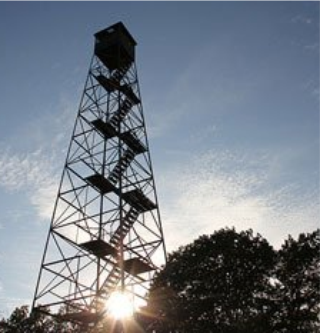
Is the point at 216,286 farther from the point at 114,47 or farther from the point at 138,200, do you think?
the point at 114,47

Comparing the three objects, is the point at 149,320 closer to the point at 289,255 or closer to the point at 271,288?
the point at 271,288

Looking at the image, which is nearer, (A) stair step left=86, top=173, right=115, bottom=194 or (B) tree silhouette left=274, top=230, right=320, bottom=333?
(A) stair step left=86, top=173, right=115, bottom=194

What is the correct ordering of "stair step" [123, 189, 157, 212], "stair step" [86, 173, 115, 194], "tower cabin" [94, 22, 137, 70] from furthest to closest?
"tower cabin" [94, 22, 137, 70]
"stair step" [123, 189, 157, 212]
"stair step" [86, 173, 115, 194]

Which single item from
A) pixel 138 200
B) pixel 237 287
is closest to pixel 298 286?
pixel 237 287

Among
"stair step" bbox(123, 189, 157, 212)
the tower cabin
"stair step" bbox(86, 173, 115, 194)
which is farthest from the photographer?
the tower cabin

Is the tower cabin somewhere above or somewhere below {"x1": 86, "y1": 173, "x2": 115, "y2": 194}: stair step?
above

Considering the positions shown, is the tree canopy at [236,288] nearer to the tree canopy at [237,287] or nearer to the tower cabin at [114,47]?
the tree canopy at [237,287]

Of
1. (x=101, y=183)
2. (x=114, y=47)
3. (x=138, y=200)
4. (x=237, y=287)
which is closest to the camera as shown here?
(x=101, y=183)

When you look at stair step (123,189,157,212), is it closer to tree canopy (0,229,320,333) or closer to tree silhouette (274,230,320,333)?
tree canopy (0,229,320,333)

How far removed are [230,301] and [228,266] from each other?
2410 mm

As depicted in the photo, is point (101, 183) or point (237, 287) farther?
point (237, 287)

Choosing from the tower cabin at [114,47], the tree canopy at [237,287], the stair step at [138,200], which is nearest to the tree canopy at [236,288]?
the tree canopy at [237,287]

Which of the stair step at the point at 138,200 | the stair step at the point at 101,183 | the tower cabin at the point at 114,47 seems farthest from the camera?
the tower cabin at the point at 114,47

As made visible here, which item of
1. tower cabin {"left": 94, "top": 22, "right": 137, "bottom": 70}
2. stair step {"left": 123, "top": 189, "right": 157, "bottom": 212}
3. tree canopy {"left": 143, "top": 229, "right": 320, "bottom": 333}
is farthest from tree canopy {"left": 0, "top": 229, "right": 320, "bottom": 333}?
tower cabin {"left": 94, "top": 22, "right": 137, "bottom": 70}
